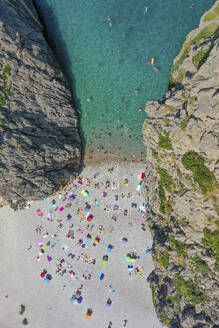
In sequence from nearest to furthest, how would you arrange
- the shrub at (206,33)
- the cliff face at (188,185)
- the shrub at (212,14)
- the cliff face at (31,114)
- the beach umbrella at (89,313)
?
1. the cliff face at (188,185)
2. the shrub at (206,33)
3. the shrub at (212,14)
4. the cliff face at (31,114)
5. the beach umbrella at (89,313)

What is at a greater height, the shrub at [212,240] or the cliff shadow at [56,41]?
the cliff shadow at [56,41]

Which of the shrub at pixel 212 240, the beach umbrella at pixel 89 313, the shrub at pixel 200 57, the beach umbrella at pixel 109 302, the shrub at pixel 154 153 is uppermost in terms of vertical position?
the shrub at pixel 200 57

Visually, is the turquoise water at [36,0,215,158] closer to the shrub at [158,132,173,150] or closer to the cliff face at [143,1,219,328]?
the cliff face at [143,1,219,328]

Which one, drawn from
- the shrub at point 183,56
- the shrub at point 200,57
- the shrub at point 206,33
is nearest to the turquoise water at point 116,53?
the shrub at point 183,56

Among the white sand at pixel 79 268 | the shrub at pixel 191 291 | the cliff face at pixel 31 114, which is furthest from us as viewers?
the white sand at pixel 79 268

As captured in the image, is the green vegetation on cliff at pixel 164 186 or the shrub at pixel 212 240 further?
the green vegetation on cliff at pixel 164 186

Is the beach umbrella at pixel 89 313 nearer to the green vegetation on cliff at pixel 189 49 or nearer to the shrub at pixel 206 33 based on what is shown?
the green vegetation on cliff at pixel 189 49

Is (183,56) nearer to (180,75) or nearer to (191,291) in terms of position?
(180,75)

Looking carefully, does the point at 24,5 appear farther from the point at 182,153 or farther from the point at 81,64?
the point at 182,153
